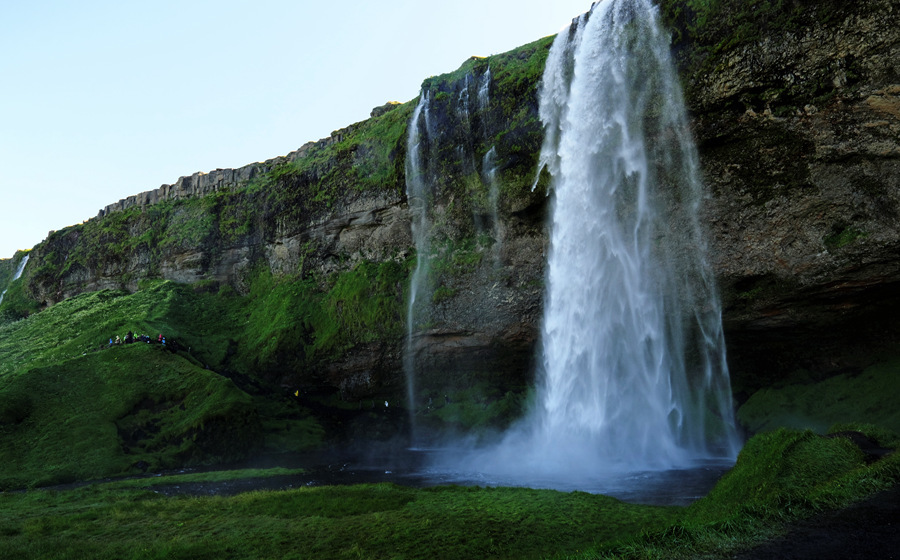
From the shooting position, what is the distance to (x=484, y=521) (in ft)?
37.7

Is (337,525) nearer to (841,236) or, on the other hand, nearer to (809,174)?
(841,236)

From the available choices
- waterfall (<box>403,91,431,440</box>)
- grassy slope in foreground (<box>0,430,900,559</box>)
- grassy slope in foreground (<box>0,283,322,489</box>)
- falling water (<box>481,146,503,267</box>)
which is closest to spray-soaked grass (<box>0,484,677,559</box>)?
grassy slope in foreground (<box>0,430,900,559</box>)

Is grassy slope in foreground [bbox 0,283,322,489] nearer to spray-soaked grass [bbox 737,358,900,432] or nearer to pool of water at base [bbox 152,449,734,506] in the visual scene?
pool of water at base [bbox 152,449,734,506]

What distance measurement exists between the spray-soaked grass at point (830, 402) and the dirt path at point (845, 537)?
17.6 metres

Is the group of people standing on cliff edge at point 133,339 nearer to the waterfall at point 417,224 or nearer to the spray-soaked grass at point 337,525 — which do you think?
the waterfall at point 417,224

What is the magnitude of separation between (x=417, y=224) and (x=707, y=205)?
18.2 m

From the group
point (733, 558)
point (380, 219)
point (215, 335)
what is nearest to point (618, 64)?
point (380, 219)

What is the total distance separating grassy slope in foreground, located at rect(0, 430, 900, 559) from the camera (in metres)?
8.45

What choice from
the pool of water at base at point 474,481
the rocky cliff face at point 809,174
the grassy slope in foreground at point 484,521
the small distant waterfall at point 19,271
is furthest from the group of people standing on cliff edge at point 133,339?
the small distant waterfall at point 19,271

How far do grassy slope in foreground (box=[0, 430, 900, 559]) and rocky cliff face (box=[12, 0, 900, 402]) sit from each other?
11477 millimetres

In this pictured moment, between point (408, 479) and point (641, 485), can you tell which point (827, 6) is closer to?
point (641, 485)

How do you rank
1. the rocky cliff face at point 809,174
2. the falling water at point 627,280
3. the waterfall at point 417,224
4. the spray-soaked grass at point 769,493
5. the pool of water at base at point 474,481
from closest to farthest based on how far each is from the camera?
the spray-soaked grass at point 769,493
the pool of water at base at point 474,481
the rocky cliff face at point 809,174
the falling water at point 627,280
the waterfall at point 417,224

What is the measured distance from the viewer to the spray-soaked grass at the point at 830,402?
23.0m

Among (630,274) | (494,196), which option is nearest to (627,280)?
(630,274)
